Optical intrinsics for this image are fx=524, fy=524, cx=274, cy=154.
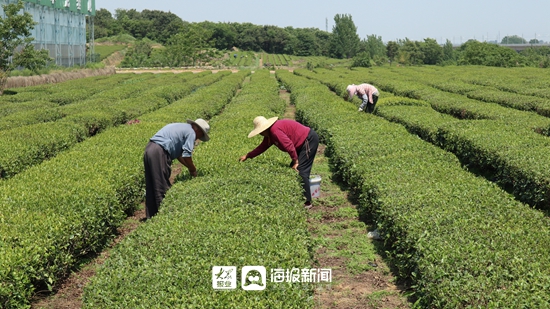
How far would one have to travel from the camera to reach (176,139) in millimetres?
8617

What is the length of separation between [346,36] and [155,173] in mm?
120628

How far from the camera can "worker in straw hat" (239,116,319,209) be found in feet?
29.5

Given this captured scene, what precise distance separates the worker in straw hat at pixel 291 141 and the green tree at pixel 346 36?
118186 millimetres

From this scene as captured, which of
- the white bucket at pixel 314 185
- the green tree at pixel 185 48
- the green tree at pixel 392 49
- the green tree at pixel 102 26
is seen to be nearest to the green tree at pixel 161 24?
the green tree at pixel 102 26

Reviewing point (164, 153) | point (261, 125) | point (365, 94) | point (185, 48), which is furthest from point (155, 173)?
point (185, 48)

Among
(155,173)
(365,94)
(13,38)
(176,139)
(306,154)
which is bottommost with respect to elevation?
(155,173)

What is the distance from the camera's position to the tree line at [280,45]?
78.8m

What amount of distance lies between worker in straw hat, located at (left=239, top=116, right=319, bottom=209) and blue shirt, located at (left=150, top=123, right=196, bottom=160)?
1.09 m

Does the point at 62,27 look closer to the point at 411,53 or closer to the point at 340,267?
the point at 340,267

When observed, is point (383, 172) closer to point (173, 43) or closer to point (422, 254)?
point (422, 254)

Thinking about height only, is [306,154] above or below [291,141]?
below

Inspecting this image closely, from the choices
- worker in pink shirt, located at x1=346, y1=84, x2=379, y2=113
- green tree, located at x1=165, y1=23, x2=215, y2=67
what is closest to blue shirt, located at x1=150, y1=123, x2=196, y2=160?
worker in pink shirt, located at x1=346, y1=84, x2=379, y2=113

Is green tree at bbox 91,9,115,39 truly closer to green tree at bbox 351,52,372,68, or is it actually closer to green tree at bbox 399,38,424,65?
green tree at bbox 399,38,424,65

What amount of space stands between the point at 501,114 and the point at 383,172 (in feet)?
31.2
